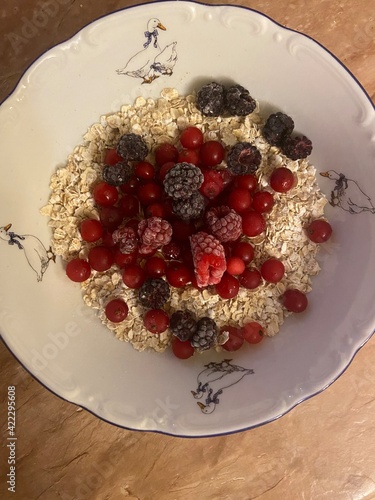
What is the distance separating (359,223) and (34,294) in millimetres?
666

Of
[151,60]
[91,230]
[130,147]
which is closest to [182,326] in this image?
[91,230]

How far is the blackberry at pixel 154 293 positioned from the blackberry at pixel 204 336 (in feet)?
0.29

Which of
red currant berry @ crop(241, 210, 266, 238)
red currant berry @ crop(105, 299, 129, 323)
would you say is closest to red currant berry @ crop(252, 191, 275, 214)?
red currant berry @ crop(241, 210, 266, 238)

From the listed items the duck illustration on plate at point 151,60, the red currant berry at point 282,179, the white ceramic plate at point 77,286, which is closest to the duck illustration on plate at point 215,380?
the white ceramic plate at point 77,286

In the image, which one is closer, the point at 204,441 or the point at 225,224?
the point at 225,224

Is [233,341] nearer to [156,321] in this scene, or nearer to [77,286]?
[156,321]

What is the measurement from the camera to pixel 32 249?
2.85ft

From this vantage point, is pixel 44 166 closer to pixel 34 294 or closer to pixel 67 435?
pixel 34 294

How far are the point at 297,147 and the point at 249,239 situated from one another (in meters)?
0.21

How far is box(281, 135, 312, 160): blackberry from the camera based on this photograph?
85 centimetres

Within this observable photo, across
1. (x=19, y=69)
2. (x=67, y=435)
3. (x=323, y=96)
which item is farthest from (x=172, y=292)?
(x=19, y=69)

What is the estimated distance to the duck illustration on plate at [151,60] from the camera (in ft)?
2.73

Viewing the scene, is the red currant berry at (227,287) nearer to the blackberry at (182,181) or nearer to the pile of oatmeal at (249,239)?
the pile of oatmeal at (249,239)

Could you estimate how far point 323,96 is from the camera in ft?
2.75
